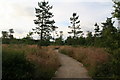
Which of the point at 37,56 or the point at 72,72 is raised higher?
the point at 37,56

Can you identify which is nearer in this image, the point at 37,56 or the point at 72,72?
the point at 72,72

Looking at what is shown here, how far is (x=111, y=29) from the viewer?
1309 centimetres

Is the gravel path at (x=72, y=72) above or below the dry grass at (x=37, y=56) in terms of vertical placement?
below

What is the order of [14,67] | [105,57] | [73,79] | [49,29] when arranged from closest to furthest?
[14,67] < [73,79] < [105,57] < [49,29]

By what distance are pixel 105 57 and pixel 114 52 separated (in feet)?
17.8

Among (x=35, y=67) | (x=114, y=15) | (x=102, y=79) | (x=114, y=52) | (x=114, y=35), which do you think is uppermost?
(x=114, y=15)

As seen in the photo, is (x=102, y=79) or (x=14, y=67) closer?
(x=14, y=67)

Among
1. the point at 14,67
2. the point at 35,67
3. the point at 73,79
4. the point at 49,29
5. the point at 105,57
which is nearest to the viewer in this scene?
the point at 14,67

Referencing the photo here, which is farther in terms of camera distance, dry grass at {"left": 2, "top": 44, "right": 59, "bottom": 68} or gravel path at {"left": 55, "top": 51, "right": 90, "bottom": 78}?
gravel path at {"left": 55, "top": 51, "right": 90, "bottom": 78}

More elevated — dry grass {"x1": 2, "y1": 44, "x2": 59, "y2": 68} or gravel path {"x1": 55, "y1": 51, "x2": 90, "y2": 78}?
dry grass {"x1": 2, "y1": 44, "x2": 59, "y2": 68}

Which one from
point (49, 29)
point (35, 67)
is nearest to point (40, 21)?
point (49, 29)

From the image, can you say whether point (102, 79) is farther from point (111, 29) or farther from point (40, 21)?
point (40, 21)

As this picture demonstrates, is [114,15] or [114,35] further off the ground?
[114,15]

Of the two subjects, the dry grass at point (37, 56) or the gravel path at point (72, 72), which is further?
the gravel path at point (72, 72)
